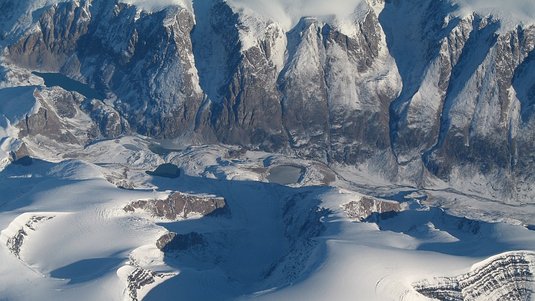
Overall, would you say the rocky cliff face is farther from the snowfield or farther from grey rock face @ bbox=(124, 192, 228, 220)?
grey rock face @ bbox=(124, 192, 228, 220)

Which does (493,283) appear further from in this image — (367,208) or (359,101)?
(359,101)

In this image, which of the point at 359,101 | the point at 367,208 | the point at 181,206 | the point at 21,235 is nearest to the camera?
the point at 21,235

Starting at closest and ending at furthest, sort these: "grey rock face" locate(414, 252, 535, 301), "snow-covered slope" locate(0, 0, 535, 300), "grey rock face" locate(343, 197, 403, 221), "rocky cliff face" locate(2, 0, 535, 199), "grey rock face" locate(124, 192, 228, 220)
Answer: "grey rock face" locate(414, 252, 535, 301) < "snow-covered slope" locate(0, 0, 535, 300) < "grey rock face" locate(124, 192, 228, 220) < "grey rock face" locate(343, 197, 403, 221) < "rocky cliff face" locate(2, 0, 535, 199)

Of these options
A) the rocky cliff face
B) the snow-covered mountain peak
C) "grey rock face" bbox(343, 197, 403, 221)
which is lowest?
"grey rock face" bbox(343, 197, 403, 221)

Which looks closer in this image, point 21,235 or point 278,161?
point 21,235

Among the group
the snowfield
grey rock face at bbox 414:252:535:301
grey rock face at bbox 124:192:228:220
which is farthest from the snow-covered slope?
grey rock face at bbox 414:252:535:301

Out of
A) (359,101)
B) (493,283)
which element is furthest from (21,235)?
(359,101)

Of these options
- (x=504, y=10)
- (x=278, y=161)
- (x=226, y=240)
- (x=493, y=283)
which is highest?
(x=504, y=10)

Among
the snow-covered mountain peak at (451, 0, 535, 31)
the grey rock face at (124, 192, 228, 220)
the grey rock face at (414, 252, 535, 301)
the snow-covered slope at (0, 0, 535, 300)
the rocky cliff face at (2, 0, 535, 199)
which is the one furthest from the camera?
the snow-covered mountain peak at (451, 0, 535, 31)

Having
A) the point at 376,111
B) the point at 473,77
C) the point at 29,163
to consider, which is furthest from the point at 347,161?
the point at 29,163

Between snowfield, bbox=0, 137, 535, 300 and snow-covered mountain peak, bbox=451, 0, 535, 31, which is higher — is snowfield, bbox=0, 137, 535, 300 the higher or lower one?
the lower one

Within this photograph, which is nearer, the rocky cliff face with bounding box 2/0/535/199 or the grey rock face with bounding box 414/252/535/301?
the grey rock face with bounding box 414/252/535/301
